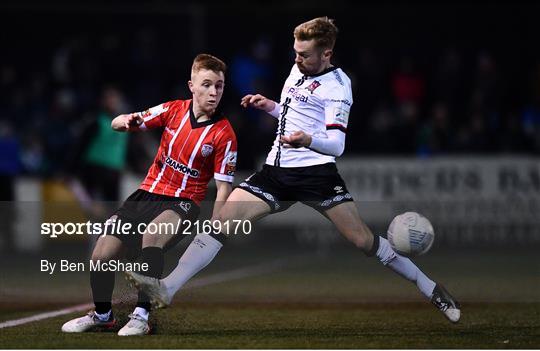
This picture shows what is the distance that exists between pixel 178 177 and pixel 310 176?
2.95ft

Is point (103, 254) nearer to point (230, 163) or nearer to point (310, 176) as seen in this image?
point (230, 163)

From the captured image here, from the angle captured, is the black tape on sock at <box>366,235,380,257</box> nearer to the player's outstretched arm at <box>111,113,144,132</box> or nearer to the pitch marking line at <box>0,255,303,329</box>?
the pitch marking line at <box>0,255,303,329</box>

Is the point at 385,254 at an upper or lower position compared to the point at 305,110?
lower

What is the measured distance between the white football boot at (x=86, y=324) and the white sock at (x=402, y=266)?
1.88 meters

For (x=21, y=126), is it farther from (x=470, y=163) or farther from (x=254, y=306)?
(x=254, y=306)

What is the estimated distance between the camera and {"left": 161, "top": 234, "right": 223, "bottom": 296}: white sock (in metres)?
7.47

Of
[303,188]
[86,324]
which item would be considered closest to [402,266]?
[303,188]

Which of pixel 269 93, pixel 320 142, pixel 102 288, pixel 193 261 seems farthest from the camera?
pixel 269 93

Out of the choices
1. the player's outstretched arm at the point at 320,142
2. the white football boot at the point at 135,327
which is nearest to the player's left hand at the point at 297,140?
the player's outstretched arm at the point at 320,142

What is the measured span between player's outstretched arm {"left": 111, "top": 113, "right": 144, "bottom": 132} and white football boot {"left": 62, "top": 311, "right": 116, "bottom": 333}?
123 centimetres

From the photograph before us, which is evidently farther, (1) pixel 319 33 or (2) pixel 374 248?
(2) pixel 374 248

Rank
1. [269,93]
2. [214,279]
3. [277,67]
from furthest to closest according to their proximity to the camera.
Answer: [277,67] → [269,93] → [214,279]

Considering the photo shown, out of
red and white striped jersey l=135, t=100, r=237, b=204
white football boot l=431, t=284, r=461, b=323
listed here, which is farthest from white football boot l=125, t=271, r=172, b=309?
white football boot l=431, t=284, r=461, b=323

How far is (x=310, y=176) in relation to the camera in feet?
26.2
